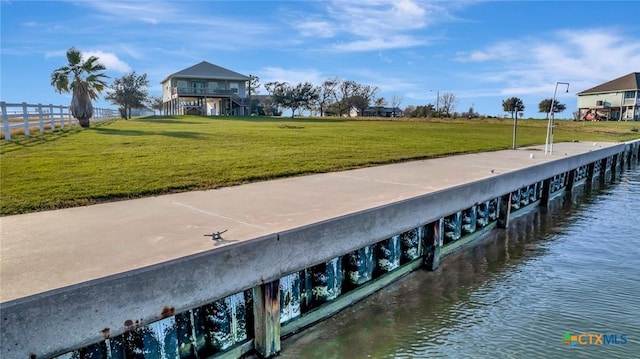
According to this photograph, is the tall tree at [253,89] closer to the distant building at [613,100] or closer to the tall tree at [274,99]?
the tall tree at [274,99]

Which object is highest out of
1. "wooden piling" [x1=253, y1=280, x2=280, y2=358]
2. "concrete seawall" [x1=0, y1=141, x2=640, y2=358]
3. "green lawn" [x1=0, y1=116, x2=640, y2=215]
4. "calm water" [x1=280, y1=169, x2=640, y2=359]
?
"green lawn" [x1=0, y1=116, x2=640, y2=215]

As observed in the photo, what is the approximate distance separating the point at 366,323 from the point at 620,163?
74.8 feet

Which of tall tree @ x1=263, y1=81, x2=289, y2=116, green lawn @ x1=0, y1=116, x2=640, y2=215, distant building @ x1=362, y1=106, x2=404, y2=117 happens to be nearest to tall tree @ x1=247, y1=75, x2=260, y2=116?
tall tree @ x1=263, y1=81, x2=289, y2=116

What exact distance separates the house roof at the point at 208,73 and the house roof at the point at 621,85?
51832 mm

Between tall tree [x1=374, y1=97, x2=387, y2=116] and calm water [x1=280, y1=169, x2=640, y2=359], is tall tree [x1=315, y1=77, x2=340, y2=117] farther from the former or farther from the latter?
calm water [x1=280, y1=169, x2=640, y2=359]

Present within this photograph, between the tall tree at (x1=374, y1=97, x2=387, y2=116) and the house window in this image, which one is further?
the tall tree at (x1=374, y1=97, x2=387, y2=116)

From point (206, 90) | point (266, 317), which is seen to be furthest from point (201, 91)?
point (266, 317)

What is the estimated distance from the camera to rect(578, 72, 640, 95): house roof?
56194 mm

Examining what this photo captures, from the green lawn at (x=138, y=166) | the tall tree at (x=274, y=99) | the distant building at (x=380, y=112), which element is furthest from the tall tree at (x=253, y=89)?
the green lawn at (x=138, y=166)

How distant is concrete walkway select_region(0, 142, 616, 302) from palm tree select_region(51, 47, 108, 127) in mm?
18576

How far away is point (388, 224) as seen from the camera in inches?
204

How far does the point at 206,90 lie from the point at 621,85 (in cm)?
5688

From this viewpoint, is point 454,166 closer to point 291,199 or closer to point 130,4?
point 291,199

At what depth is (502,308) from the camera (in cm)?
523
